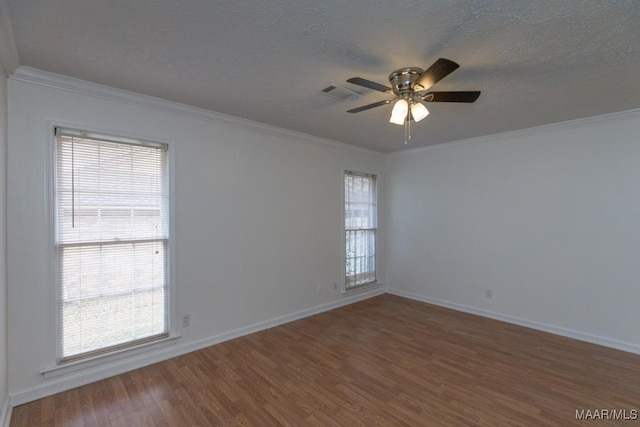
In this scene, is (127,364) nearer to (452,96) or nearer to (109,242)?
(109,242)

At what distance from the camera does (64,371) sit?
2.42 meters

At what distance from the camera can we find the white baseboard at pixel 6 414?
1985 mm

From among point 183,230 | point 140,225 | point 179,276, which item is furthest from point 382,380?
point 140,225

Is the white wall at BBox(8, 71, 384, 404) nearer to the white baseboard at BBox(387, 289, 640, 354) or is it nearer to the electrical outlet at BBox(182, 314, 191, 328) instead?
the electrical outlet at BBox(182, 314, 191, 328)

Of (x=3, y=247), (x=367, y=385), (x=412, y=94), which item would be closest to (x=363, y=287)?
(x=367, y=385)

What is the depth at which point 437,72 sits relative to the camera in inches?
72.7

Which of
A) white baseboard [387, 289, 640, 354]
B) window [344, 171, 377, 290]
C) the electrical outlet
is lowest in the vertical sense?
white baseboard [387, 289, 640, 354]

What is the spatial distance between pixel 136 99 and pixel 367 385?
328cm

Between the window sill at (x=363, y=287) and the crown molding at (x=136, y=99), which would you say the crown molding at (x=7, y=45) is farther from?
the window sill at (x=363, y=287)

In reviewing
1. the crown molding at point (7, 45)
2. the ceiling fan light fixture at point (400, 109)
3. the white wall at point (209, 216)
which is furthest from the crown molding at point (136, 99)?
the ceiling fan light fixture at point (400, 109)

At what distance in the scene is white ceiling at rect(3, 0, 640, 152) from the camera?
1.60m

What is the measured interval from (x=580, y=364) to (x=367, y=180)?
351 centimetres

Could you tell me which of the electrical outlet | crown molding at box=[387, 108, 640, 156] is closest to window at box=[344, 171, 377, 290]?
crown molding at box=[387, 108, 640, 156]

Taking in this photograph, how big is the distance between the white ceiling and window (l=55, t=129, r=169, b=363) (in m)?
0.63
